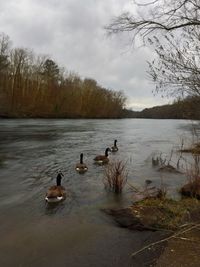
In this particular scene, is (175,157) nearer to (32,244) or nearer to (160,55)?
(160,55)

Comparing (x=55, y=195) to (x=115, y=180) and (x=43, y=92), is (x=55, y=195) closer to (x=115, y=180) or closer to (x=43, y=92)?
→ (x=115, y=180)

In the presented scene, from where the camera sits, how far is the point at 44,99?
82625 mm

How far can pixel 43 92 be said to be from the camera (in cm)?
8512

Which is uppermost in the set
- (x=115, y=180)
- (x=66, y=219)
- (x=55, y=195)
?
(x=115, y=180)

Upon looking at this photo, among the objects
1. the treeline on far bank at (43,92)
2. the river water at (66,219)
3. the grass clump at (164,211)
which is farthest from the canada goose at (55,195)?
the treeline on far bank at (43,92)

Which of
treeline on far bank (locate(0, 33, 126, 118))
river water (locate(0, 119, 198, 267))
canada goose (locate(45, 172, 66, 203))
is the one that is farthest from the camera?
treeline on far bank (locate(0, 33, 126, 118))

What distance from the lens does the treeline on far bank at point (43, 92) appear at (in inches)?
2936

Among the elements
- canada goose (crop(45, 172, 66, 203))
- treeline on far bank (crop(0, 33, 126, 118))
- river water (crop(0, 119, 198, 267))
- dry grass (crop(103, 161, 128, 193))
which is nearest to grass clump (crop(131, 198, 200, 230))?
river water (crop(0, 119, 198, 267))

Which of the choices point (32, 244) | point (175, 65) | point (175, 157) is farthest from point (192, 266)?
point (175, 157)

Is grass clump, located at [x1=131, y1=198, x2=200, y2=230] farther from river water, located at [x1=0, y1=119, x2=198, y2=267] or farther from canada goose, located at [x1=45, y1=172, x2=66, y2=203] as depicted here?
canada goose, located at [x1=45, y1=172, x2=66, y2=203]

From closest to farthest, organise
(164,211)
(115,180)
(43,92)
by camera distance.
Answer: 1. (164,211)
2. (115,180)
3. (43,92)

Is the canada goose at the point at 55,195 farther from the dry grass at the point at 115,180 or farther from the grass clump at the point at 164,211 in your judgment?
the grass clump at the point at 164,211

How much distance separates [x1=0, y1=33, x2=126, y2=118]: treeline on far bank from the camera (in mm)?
74562

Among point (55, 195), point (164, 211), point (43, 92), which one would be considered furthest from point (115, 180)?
point (43, 92)
